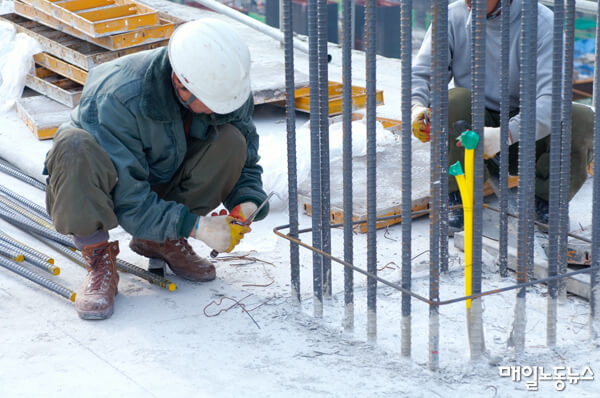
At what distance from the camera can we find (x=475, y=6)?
2.17 m

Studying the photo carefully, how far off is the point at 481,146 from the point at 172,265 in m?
1.35

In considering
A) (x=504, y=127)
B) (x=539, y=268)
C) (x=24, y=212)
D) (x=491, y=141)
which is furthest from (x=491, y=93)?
(x=24, y=212)

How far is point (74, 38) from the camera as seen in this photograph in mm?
5297

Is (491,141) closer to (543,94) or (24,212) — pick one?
(543,94)

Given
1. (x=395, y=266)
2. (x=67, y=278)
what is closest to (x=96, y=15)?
(x=67, y=278)

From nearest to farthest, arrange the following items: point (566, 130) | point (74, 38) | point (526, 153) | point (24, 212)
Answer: point (526, 153), point (566, 130), point (24, 212), point (74, 38)

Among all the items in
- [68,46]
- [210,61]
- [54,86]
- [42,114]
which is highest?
[210,61]

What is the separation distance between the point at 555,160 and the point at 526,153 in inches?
4.6

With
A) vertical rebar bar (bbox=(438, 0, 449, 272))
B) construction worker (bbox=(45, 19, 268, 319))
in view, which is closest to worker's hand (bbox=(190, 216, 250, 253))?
construction worker (bbox=(45, 19, 268, 319))

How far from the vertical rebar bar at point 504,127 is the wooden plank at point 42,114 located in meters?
2.68

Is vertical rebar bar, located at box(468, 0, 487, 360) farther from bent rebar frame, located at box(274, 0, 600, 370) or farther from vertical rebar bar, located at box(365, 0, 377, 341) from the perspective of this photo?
vertical rebar bar, located at box(365, 0, 377, 341)

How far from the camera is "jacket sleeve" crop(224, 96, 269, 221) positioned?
3.01m

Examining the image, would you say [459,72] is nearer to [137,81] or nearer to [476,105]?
[476,105]

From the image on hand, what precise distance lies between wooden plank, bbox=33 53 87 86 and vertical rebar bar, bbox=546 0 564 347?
3211mm
